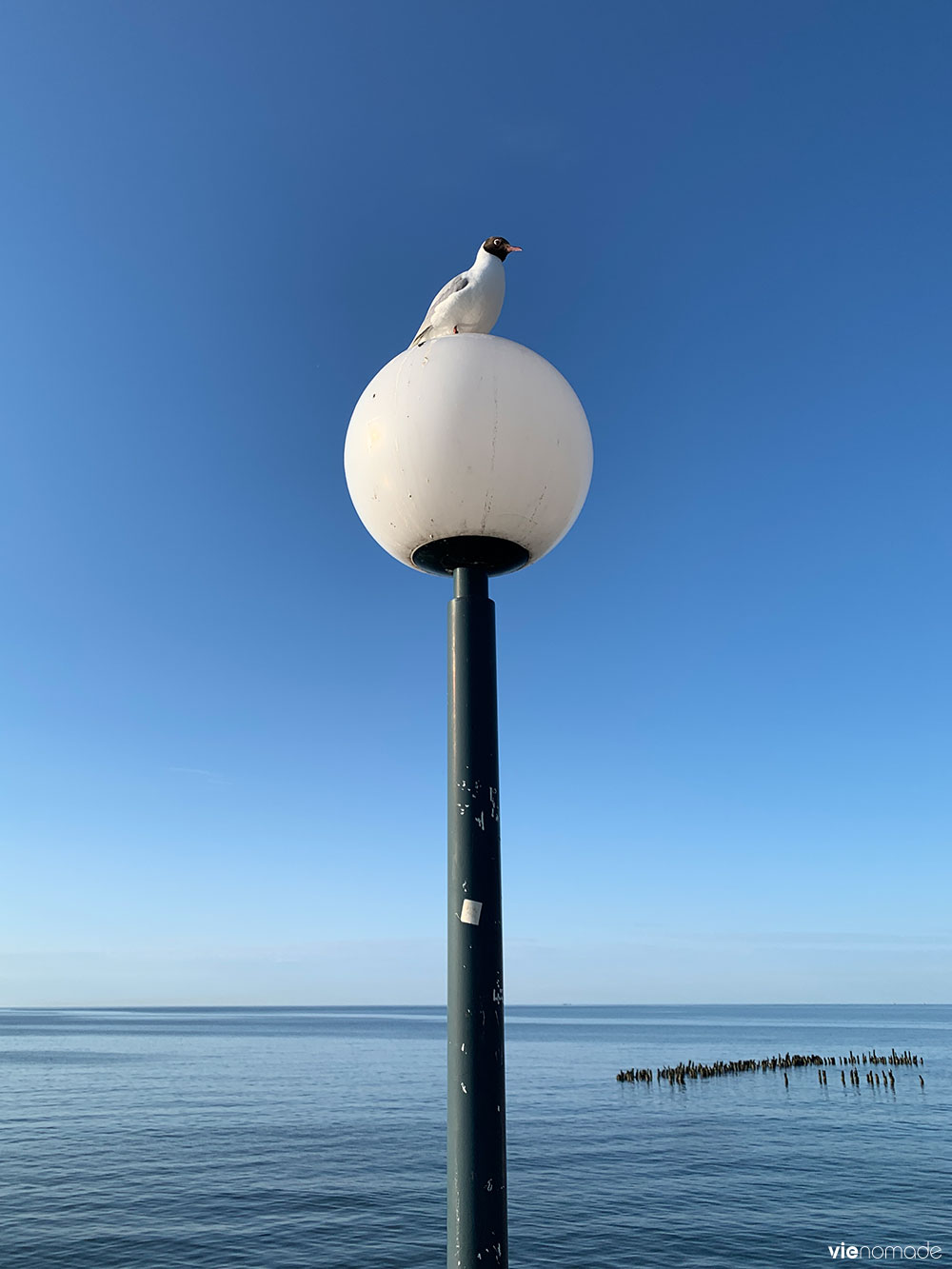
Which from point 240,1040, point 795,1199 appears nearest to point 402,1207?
point 795,1199

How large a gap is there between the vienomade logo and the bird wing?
27330 millimetres

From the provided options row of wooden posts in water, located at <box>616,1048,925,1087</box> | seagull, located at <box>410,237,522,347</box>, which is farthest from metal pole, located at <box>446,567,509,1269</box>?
row of wooden posts in water, located at <box>616,1048,925,1087</box>

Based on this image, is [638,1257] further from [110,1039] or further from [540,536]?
[110,1039]

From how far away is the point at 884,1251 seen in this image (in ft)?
75.8

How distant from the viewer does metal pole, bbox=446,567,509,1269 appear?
10.00 feet

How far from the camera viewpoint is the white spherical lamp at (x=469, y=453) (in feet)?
11.4

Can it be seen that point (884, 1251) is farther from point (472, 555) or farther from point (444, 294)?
point (444, 294)

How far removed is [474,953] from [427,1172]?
34.0 metres

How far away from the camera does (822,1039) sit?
125 metres

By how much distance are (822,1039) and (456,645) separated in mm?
143359

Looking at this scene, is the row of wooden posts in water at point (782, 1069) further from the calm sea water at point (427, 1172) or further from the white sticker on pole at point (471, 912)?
the white sticker on pole at point (471, 912)

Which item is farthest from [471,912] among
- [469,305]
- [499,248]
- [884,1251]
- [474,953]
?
[884,1251]

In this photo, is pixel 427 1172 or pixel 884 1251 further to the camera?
pixel 427 1172

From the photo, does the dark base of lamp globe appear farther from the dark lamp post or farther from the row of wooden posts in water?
the row of wooden posts in water
